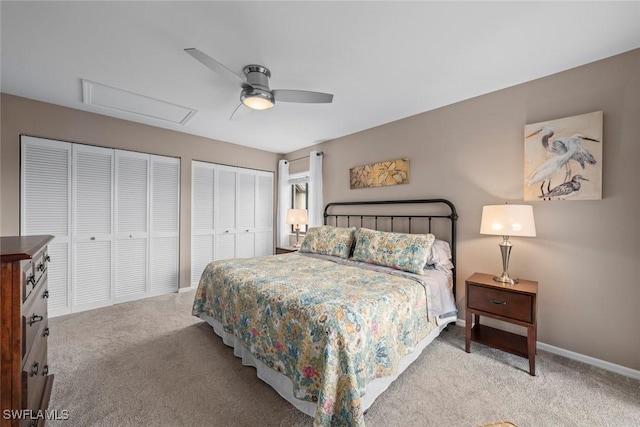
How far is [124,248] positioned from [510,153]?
4764mm

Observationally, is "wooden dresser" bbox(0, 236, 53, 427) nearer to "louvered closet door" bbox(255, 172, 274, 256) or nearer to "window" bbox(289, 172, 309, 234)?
"louvered closet door" bbox(255, 172, 274, 256)

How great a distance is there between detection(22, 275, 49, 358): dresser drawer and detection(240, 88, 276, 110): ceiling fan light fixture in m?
1.83

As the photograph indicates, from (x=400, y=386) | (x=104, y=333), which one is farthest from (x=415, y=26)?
(x=104, y=333)

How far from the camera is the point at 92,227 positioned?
3.28 meters

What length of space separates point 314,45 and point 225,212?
326cm

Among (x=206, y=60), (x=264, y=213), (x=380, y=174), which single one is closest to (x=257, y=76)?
(x=206, y=60)

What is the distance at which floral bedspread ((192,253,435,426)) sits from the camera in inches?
53.4

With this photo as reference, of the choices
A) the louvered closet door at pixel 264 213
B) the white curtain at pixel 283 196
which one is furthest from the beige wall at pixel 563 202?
the louvered closet door at pixel 264 213

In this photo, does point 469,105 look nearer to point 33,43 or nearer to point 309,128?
point 309,128

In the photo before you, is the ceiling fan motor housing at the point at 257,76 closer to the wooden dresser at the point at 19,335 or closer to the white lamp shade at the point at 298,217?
the wooden dresser at the point at 19,335

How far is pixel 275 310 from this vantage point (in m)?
1.75

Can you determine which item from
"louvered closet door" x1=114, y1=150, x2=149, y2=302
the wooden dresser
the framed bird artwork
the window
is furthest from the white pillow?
"louvered closet door" x1=114, y1=150, x2=149, y2=302

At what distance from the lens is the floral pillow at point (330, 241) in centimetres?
321

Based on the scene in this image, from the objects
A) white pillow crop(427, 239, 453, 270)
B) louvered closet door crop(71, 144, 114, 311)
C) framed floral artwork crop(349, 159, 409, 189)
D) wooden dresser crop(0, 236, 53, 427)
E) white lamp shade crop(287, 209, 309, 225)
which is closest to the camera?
wooden dresser crop(0, 236, 53, 427)
